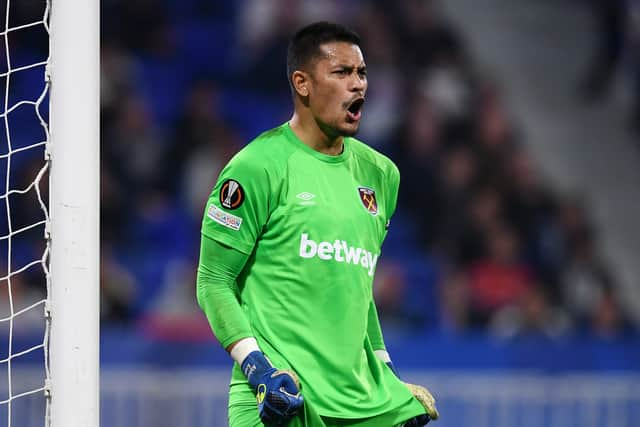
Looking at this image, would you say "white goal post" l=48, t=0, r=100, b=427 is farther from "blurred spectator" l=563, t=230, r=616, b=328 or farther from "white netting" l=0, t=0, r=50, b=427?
"blurred spectator" l=563, t=230, r=616, b=328

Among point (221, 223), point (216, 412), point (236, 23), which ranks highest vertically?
point (236, 23)

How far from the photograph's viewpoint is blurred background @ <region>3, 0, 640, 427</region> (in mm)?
8008

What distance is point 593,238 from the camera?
10.1 meters

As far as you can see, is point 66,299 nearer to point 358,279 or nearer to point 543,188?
point 358,279

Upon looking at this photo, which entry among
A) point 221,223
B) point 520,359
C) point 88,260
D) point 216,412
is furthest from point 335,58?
point 520,359

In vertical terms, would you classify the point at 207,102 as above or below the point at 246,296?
above

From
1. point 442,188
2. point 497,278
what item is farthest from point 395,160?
point 497,278

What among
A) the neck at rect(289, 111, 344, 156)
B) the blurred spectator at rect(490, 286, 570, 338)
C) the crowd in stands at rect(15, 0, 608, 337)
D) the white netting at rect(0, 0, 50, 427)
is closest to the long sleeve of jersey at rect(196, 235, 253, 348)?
the neck at rect(289, 111, 344, 156)

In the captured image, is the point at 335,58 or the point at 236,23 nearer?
the point at 335,58

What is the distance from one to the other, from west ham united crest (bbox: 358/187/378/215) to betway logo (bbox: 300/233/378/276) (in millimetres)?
163

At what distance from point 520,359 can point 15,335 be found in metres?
3.40

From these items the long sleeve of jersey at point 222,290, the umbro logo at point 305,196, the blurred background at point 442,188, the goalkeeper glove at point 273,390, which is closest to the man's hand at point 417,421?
the goalkeeper glove at point 273,390

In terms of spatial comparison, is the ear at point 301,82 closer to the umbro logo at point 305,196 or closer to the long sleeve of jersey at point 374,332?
the umbro logo at point 305,196

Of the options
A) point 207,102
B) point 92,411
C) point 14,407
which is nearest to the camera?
point 92,411
